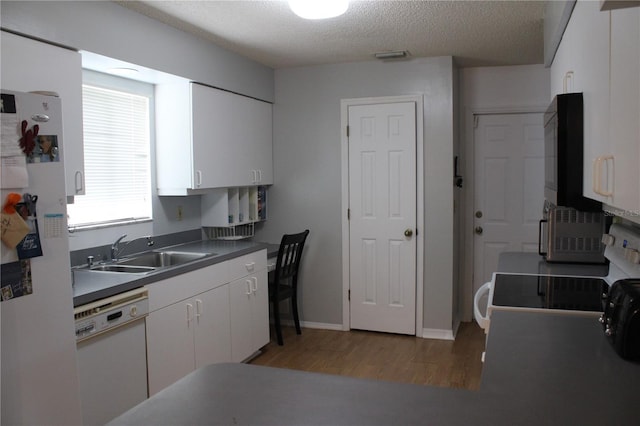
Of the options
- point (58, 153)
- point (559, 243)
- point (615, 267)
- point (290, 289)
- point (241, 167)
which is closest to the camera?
point (58, 153)

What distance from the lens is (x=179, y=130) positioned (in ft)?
12.5

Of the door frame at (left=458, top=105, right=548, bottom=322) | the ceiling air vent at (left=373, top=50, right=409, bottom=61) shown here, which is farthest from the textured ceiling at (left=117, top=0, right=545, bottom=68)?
the door frame at (left=458, top=105, right=548, bottom=322)

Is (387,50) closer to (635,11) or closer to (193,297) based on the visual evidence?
(193,297)

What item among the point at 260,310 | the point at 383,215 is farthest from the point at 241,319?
the point at 383,215

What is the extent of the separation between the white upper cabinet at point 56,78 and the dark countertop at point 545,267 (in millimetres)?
2471

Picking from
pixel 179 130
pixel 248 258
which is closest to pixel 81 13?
pixel 179 130

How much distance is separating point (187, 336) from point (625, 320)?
247cm

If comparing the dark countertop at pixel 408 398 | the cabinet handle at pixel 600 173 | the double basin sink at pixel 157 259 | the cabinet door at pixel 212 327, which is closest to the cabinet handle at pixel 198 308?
the cabinet door at pixel 212 327

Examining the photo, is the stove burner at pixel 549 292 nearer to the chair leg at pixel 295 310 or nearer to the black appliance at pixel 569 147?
the black appliance at pixel 569 147

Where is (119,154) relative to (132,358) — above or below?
above

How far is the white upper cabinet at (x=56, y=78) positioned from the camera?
2375mm

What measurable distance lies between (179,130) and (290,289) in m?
1.73

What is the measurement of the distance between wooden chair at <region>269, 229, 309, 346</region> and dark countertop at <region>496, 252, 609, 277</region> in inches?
67.4

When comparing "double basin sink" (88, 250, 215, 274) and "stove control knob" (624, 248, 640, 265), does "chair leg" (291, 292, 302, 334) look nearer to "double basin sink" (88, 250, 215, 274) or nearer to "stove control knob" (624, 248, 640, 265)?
"double basin sink" (88, 250, 215, 274)
